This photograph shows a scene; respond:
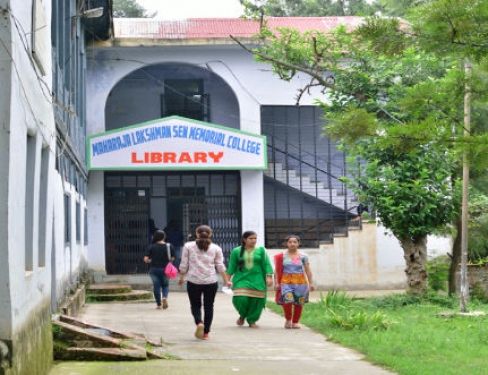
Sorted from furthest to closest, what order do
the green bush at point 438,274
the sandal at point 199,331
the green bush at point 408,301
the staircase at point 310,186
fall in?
the staircase at point 310,186
the green bush at point 438,274
the green bush at point 408,301
the sandal at point 199,331

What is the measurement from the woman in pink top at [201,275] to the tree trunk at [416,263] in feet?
22.7

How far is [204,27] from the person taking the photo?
89.6 feet

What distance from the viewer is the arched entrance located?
2444cm

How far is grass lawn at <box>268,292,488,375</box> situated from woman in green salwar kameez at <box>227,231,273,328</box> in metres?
0.88

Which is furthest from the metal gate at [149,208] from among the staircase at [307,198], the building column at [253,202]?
the staircase at [307,198]

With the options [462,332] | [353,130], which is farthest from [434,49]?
[462,332]

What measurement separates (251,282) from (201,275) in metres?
1.84

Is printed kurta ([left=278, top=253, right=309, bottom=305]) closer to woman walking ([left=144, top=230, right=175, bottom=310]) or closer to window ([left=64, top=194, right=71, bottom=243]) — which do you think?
window ([left=64, top=194, right=71, bottom=243])

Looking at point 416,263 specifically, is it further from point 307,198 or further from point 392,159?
point 307,198

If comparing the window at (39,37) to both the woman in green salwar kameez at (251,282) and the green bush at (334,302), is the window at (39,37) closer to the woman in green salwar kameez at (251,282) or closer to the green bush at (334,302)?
the woman in green salwar kameez at (251,282)

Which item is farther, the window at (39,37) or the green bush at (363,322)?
the green bush at (363,322)

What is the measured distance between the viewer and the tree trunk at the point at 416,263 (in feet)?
61.1

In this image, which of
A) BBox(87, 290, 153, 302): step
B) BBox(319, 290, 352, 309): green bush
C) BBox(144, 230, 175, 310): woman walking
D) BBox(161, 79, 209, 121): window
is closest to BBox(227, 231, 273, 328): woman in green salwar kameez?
BBox(319, 290, 352, 309): green bush

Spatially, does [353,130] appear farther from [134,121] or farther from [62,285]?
[134,121]
